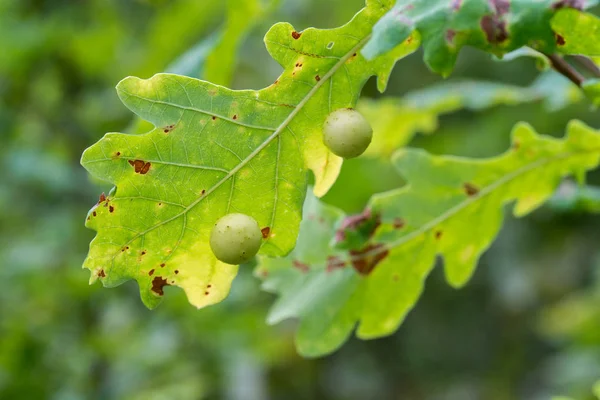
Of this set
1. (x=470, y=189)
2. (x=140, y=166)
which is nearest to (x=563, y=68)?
(x=470, y=189)

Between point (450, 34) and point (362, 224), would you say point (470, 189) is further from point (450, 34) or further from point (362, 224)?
point (450, 34)

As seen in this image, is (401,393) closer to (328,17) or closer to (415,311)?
(415,311)

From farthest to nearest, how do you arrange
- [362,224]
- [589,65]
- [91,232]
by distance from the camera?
[91,232] < [362,224] < [589,65]

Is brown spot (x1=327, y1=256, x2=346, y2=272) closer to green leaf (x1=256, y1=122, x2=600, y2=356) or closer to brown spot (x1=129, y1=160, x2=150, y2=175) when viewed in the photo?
green leaf (x1=256, y1=122, x2=600, y2=356)

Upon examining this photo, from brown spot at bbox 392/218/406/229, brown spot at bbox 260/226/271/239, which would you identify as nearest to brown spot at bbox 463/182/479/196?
brown spot at bbox 392/218/406/229

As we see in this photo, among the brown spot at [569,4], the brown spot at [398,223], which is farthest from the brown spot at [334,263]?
the brown spot at [569,4]

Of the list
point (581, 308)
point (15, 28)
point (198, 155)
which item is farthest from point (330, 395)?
point (198, 155)
